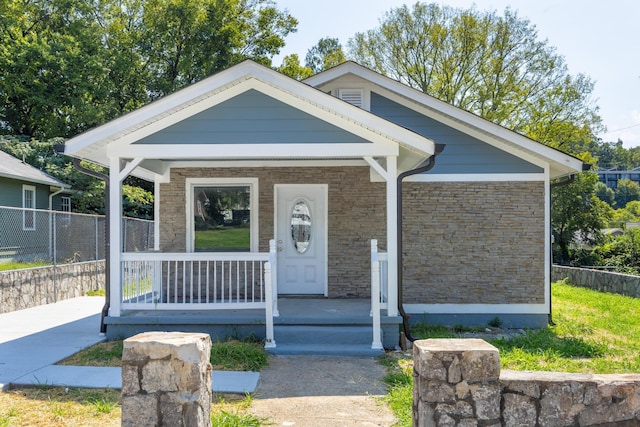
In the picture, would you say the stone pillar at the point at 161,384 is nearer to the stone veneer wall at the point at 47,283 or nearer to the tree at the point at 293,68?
the stone veneer wall at the point at 47,283

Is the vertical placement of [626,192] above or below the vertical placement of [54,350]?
above

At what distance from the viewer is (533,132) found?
27.3m

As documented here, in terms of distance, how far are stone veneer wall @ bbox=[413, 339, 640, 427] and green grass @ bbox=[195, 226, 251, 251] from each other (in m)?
6.74

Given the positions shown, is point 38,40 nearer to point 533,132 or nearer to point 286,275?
point 286,275

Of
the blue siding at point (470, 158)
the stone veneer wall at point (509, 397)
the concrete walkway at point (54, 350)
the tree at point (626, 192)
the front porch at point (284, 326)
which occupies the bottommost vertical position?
the concrete walkway at point (54, 350)

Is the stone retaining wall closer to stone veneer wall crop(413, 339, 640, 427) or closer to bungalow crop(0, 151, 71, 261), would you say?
stone veneer wall crop(413, 339, 640, 427)

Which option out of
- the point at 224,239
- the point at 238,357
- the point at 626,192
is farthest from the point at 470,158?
the point at 626,192

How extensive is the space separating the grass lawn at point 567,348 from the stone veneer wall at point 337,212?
1715 millimetres

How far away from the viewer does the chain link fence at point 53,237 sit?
1234 centimetres

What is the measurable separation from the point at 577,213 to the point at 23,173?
68.6 ft

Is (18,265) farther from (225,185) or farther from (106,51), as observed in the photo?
(106,51)

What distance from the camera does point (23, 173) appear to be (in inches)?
722

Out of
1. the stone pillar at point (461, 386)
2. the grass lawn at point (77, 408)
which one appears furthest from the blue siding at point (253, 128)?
the stone pillar at point (461, 386)

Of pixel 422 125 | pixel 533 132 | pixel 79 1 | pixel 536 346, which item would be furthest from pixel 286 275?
pixel 79 1
